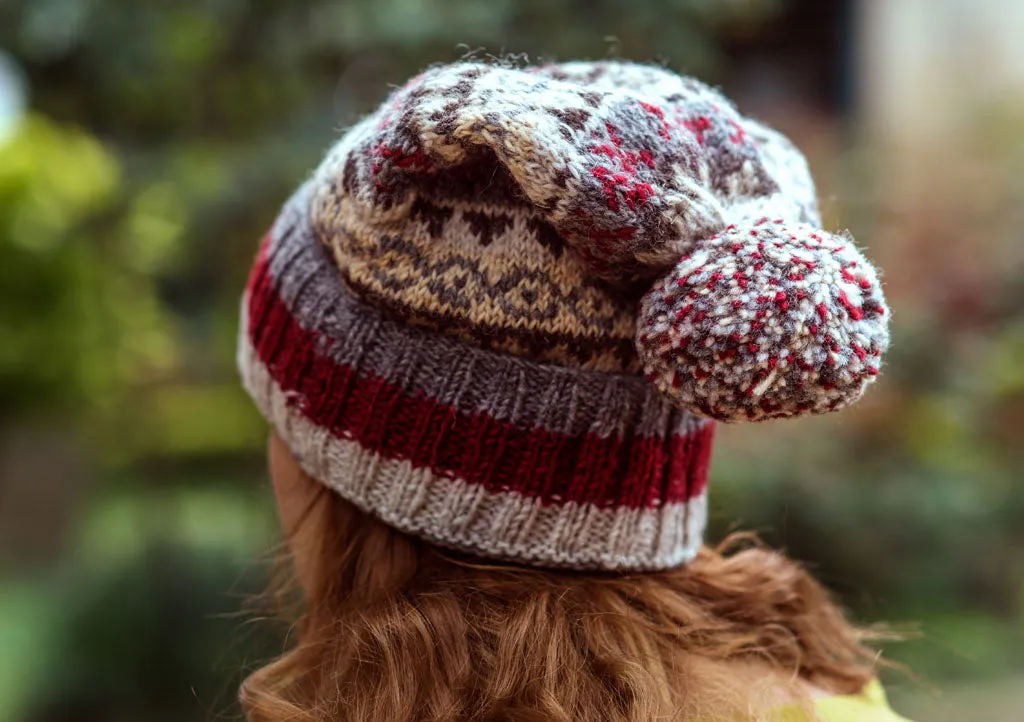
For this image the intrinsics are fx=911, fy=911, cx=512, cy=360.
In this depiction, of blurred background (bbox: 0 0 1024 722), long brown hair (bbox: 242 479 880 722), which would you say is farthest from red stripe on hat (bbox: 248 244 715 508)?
blurred background (bbox: 0 0 1024 722)

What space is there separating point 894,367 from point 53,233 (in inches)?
147

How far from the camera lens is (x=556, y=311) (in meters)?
1.17

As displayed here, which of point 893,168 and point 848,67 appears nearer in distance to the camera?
point 893,168

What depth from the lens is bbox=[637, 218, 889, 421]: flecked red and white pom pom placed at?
994mm

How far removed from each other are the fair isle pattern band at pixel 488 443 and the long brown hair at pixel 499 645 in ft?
0.18

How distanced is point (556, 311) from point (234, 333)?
4.16m

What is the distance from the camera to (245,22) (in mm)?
3678

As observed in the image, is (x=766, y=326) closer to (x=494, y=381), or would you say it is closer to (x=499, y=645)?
(x=494, y=381)

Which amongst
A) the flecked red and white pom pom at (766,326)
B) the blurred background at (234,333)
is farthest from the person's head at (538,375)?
the blurred background at (234,333)

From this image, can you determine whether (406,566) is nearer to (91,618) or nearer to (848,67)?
(91,618)

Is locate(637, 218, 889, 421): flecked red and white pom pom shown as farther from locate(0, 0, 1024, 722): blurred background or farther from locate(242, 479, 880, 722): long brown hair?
locate(0, 0, 1024, 722): blurred background

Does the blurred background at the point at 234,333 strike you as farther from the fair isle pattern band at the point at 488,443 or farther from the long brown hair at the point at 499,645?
the fair isle pattern band at the point at 488,443

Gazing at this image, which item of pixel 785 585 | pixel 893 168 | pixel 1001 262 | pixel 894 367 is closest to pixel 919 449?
pixel 894 367

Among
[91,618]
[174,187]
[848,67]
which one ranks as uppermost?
[848,67]
